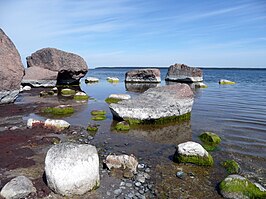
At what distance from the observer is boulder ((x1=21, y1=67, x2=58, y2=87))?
43.3 m

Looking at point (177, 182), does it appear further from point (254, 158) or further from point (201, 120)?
point (201, 120)

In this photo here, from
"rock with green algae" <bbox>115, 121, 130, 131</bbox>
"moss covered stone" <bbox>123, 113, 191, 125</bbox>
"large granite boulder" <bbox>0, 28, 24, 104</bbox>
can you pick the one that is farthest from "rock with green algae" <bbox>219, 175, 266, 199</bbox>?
"large granite boulder" <bbox>0, 28, 24, 104</bbox>

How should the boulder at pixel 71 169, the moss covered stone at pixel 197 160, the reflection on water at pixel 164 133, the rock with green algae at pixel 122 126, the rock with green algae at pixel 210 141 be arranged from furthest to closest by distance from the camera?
the rock with green algae at pixel 122 126
the reflection on water at pixel 164 133
the rock with green algae at pixel 210 141
the moss covered stone at pixel 197 160
the boulder at pixel 71 169

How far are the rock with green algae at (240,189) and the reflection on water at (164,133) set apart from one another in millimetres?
5724

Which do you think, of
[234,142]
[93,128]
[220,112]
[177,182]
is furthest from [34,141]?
A: [220,112]

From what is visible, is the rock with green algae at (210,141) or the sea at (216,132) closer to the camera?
the sea at (216,132)

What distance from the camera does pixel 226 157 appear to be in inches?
494

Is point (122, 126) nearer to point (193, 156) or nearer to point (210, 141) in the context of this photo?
point (210, 141)

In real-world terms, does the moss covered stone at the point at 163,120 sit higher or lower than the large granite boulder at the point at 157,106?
lower

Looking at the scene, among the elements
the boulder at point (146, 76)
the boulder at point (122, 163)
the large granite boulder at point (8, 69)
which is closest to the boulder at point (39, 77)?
the large granite boulder at point (8, 69)

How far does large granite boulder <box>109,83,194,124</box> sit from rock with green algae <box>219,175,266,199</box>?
9.47 meters

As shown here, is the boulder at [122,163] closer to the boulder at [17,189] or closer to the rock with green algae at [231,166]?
the boulder at [17,189]

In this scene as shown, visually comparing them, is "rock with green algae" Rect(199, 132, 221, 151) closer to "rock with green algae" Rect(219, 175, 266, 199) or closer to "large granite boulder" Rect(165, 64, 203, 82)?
"rock with green algae" Rect(219, 175, 266, 199)

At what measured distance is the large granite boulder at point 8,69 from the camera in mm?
23469
